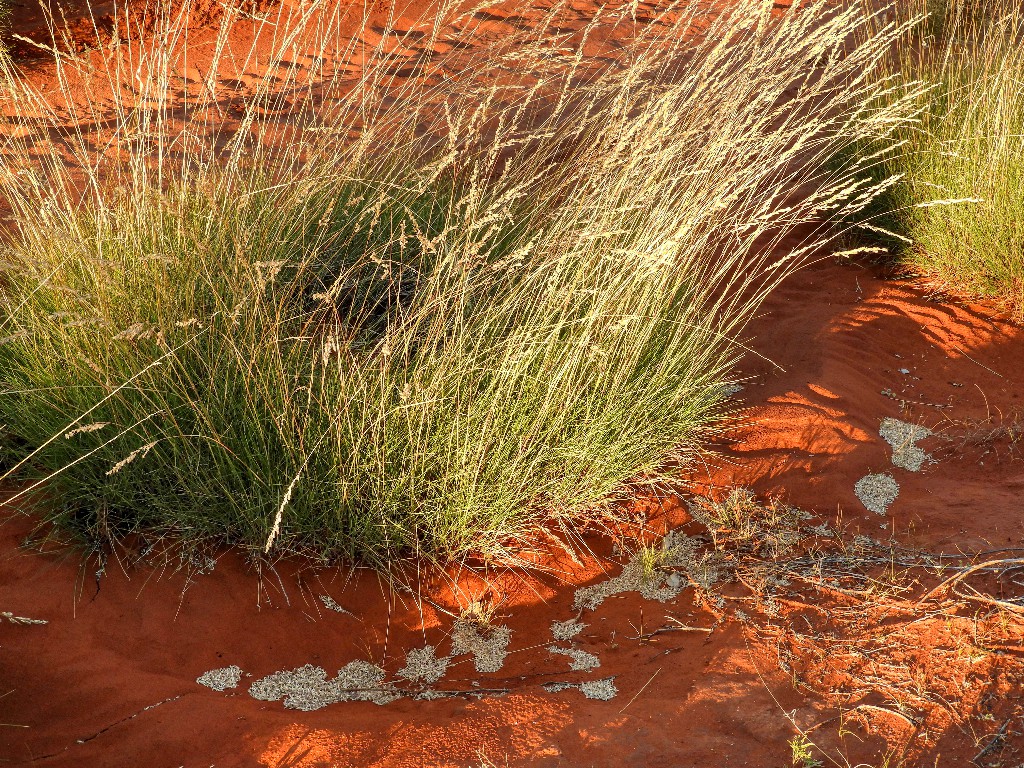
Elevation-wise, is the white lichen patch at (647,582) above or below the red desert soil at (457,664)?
below

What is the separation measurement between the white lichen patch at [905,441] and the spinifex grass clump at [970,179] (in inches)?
36.4

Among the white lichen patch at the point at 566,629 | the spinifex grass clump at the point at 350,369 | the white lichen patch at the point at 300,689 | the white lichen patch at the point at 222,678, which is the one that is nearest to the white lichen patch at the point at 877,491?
the spinifex grass clump at the point at 350,369

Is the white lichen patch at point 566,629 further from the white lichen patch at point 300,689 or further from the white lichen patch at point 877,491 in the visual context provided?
the white lichen patch at point 877,491

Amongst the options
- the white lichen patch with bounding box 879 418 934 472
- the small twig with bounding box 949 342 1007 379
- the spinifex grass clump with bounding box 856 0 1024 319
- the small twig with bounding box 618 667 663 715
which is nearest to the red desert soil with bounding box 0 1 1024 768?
the small twig with bounding box 618 667 663 715

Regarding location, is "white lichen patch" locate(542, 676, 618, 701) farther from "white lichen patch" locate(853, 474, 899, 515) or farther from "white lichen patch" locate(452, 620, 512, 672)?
"white lichen patch" locate(853, 474, 899, 515)

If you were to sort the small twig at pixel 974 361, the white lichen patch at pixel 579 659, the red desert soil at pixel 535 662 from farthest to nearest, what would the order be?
the small twig at pixel 974 361
the white lichen patch at pixel 579 659
the red desert soil at pixel 535 662

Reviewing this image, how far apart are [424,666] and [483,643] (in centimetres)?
21

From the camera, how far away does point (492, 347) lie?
3.04 meters

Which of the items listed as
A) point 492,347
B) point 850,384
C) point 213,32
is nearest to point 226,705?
point 492,347

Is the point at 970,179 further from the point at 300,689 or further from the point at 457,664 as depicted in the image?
the point at 300,689

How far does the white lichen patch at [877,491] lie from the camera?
141 inches

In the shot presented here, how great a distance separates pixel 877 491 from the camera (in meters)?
3.68

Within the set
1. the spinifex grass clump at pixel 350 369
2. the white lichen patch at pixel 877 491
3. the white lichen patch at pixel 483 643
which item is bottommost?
the white lichen patch at pixel 877 491

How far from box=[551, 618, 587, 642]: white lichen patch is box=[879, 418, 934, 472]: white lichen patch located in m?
1.66
